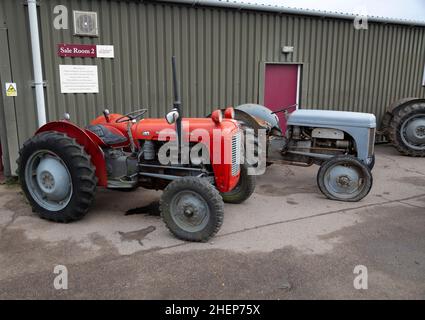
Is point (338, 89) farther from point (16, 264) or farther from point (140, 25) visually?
point (16, 264)

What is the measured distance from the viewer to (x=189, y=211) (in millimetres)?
3881

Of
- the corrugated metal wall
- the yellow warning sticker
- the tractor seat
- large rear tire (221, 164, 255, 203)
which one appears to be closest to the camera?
the tractor seat

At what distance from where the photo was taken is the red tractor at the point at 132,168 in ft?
12.8

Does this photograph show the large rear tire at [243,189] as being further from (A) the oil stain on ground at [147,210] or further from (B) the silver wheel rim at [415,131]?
(B) the silver wheel rim at [415,131]

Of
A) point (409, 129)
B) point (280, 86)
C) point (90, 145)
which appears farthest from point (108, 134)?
point (409, 129)

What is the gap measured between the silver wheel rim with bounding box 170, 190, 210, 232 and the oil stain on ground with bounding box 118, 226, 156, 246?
0.41 metres

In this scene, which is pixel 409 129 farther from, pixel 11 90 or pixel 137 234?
pixel 11 90

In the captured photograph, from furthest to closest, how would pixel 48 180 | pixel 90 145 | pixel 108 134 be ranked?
pixel 108 134 < pixel 48 180 < pixel 90 145

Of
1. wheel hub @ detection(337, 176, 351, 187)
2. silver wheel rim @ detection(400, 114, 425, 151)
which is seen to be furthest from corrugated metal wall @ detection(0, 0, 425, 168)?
wheel hub @ detection(337, 176, 351, 187)

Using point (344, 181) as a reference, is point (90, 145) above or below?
above

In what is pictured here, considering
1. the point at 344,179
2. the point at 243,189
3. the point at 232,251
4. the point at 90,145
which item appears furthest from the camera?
the point at 344,179

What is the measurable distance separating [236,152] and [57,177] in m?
1.97

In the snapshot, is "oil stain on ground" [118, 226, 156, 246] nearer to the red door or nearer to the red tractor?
the red tractor

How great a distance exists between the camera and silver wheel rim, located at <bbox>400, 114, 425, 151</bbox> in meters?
8.08
